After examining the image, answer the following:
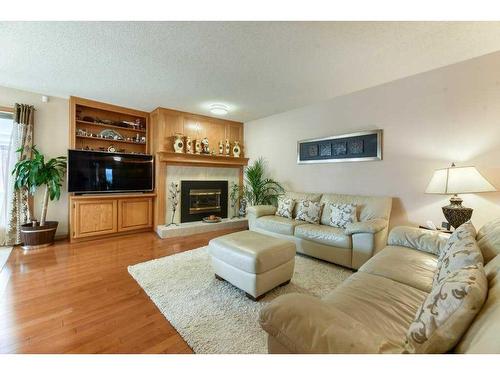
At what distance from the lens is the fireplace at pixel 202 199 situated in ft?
15.0

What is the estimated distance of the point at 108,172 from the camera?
3.92 m

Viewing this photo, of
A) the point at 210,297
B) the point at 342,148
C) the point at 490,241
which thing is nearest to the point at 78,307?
the point at 210,297

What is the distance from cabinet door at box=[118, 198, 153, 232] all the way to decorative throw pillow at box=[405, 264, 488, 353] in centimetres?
433

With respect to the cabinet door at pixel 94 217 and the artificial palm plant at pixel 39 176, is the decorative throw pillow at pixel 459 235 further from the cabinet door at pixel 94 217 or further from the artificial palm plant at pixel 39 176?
the artificial palm plant at pixel 39 176

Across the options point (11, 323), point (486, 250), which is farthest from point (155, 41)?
point (486, 250)

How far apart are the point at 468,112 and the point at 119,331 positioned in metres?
3.99

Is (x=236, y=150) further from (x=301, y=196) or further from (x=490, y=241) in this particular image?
(x=490, y=241)

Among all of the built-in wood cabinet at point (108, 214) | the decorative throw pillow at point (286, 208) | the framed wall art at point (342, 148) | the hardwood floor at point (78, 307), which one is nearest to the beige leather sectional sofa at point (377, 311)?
the hardwood floor at point (78, 307)

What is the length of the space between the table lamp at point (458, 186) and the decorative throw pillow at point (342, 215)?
0.86 meters

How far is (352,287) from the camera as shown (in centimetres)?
139

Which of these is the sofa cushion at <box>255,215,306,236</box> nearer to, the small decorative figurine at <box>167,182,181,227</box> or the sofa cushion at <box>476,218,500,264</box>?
the small decorative figurine at <box>167,182,181,227</box>

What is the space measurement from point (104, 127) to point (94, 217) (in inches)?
68.5
